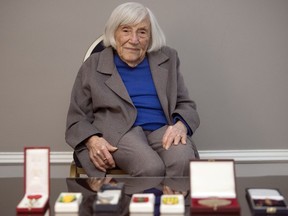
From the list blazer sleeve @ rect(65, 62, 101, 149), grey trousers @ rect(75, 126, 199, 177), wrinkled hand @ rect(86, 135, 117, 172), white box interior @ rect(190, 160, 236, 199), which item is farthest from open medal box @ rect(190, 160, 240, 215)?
blazer sleeve @ rect(65, 62, 101, 149)

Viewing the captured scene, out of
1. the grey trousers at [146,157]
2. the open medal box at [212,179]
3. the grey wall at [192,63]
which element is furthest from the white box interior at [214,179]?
the grey wall at [192,63]

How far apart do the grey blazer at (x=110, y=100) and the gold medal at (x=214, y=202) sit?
85cm

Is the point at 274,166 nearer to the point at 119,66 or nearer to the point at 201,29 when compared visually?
the point at 201,29

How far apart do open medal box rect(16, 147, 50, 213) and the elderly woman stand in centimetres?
66

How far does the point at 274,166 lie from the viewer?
10.5ft

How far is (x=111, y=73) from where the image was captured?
2443mm

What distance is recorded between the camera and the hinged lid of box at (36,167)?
156cm

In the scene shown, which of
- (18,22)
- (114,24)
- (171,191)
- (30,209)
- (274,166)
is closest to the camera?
(30,209)

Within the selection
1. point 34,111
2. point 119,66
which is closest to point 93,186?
point 119,66

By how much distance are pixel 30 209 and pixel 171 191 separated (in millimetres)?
521

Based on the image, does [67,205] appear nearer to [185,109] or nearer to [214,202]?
[214,202]

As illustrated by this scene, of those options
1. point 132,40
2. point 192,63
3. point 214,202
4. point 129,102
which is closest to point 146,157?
point 129,102

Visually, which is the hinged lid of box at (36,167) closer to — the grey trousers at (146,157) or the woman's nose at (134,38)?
the grey trousers at (146,157)

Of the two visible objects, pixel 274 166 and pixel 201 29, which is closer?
pixel 201 29
